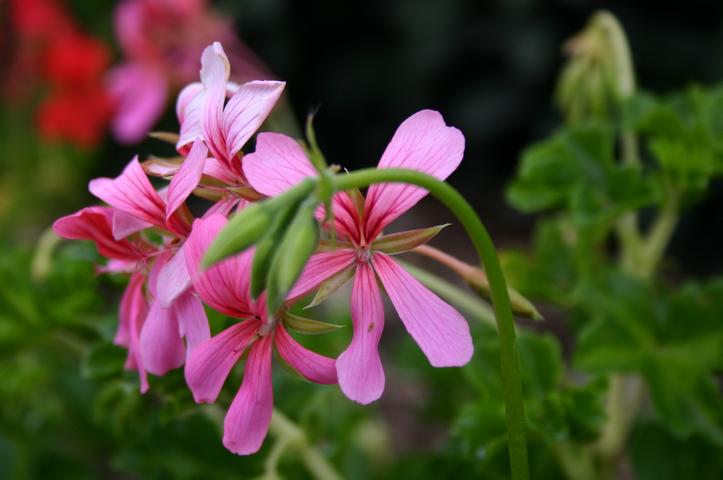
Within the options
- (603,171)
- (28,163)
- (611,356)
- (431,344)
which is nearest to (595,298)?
(611,356)

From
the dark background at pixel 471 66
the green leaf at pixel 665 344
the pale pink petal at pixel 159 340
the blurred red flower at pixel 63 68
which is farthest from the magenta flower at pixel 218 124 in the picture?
the dark background at pixel 471 66

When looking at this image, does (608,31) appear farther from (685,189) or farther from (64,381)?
(64,381)

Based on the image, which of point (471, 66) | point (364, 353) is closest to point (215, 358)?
point (364, 353)


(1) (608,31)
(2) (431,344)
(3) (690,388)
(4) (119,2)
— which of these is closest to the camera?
(2) (431,344)

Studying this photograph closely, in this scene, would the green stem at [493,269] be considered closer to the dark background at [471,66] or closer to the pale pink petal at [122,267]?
the pale pink petal at [122,267]

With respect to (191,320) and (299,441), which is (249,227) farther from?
(299,441)

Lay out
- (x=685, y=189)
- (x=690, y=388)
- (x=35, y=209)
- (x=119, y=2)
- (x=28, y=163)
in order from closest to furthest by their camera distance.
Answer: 1. (x=690, y=388)
2. (x=685, y=189)
3. (x=35, y=209)
4. (x=28, y=163)
5. (x=119, y=2)
